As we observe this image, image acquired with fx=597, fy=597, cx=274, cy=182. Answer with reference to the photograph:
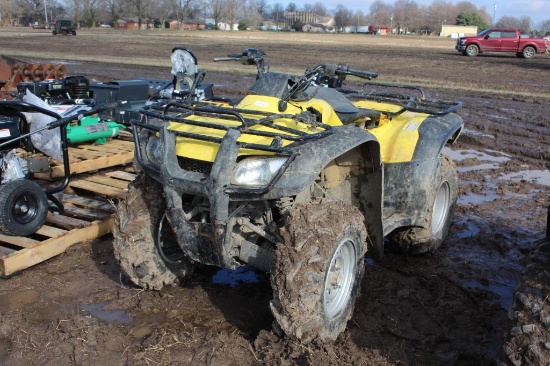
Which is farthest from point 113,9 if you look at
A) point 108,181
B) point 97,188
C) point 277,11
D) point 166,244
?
point 166,244

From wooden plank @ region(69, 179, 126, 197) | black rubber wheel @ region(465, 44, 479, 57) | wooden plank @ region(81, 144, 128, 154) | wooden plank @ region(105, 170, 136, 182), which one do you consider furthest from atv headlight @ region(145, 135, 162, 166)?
black rubber wheel @ region(465, 44, 479, 57)

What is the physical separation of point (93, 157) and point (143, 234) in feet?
12.2

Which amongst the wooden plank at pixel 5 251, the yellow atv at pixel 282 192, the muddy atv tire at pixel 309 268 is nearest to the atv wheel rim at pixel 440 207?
the yellow atv at pixel 282 192

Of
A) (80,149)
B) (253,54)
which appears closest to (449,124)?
(253,54)

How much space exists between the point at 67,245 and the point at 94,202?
1.04 metres

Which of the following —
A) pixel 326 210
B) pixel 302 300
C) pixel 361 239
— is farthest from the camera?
pixel 361 239

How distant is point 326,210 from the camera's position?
11.7 ft

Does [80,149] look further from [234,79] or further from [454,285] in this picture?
[234,79]

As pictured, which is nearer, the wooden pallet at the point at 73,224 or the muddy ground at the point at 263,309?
the muddy ground at the point at 263,309

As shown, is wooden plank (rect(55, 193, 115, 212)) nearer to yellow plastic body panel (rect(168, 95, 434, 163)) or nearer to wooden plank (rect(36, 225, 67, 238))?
wooden plank (rect(36, 225, 67, 238))

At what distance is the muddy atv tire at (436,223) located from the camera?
504cm

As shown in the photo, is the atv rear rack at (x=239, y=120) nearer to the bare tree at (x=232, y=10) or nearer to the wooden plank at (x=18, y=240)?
the wooden plank at (x=18, y=240)

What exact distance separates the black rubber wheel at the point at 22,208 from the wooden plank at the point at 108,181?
4.53 ft

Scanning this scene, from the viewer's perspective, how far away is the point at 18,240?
17.1 ft
